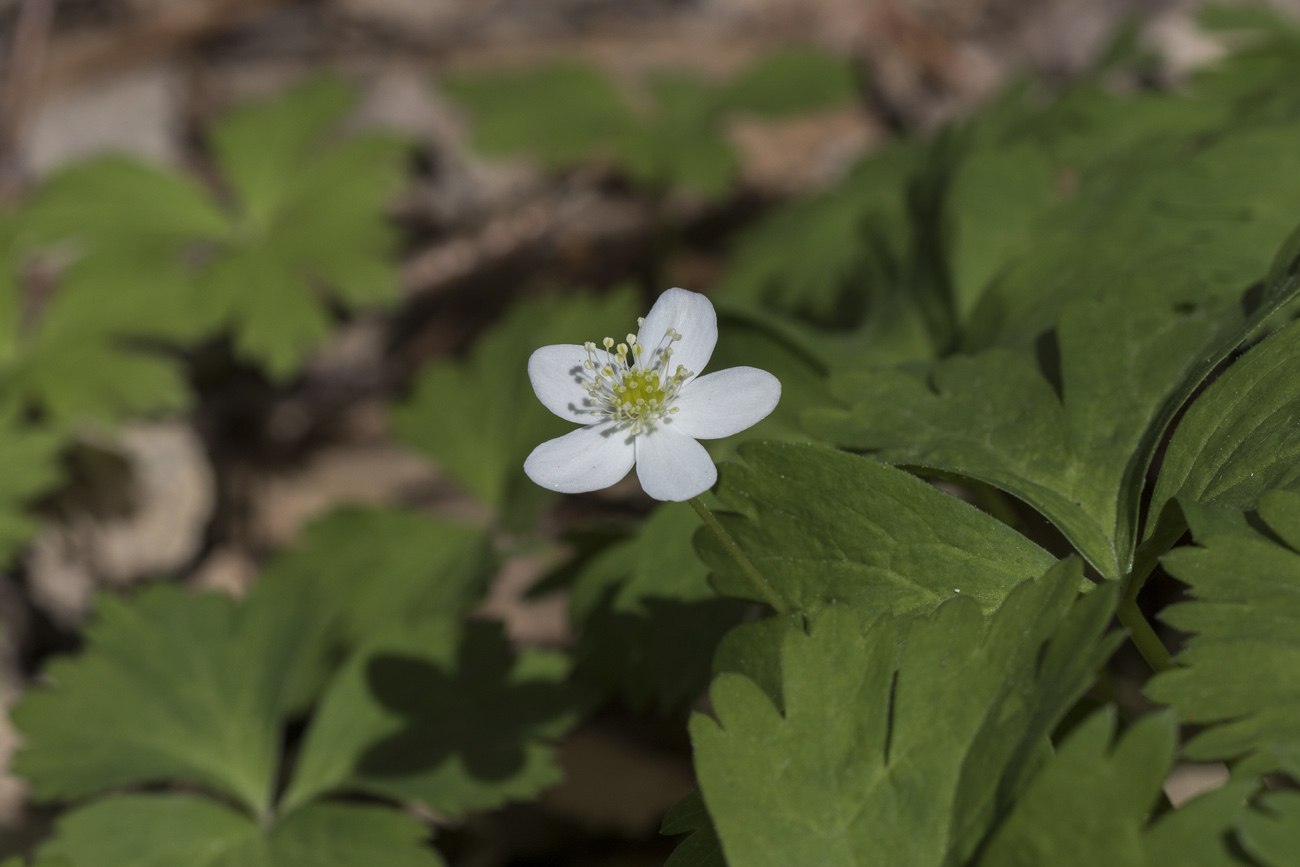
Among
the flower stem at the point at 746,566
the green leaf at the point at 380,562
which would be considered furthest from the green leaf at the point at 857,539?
the green leaf at the point at 380,562

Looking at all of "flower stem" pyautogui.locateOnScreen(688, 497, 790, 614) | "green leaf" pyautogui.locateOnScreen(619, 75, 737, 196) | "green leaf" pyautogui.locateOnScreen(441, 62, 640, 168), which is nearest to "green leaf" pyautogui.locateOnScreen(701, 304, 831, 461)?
"flower stem" pyautogui.locateOnScreen(688, 497, 790, 614)

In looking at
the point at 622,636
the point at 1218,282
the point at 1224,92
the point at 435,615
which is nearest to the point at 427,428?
the point at 435,615

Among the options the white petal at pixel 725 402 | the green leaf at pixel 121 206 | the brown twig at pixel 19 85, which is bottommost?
the white petal at pixel 725 402

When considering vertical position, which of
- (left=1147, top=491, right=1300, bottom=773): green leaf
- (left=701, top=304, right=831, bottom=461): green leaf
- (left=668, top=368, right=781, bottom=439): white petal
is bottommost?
(left=1147, top=491, right=1300, bottom=773): green leaf

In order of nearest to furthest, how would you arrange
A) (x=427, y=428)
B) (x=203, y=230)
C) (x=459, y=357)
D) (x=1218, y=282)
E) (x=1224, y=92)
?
1. (x=1218, y=282)
2. (x=1224, y=92)
3. (x=427, y=428)
4. (x=203, y=230)
5. (x=459, y=357)

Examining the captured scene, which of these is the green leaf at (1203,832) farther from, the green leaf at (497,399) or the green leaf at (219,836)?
the green leaf at (497,399)

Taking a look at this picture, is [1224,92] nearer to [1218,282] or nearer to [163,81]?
[1218,282]

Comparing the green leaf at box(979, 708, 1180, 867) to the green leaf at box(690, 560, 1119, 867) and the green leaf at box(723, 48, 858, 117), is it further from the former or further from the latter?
the green leaf at box(723, 48, 858, 117)
